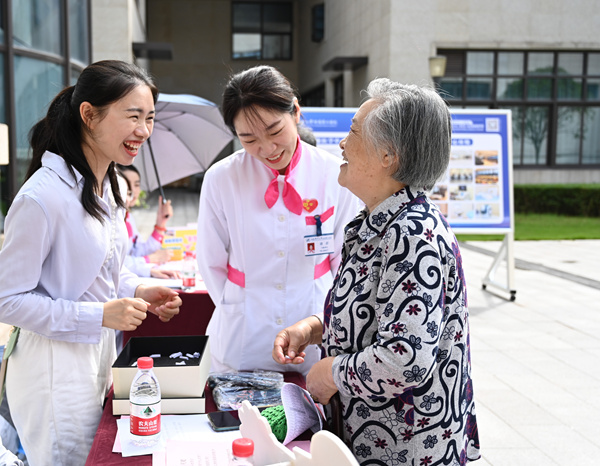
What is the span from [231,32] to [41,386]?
2479 centimetres

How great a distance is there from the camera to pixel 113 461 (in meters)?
1.42

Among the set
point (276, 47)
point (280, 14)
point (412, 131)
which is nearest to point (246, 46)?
point (276, 47)

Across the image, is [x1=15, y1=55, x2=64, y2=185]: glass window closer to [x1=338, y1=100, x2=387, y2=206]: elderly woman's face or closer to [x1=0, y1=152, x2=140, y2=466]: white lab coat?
[x1=0, y1=152, x2=140, y2=466]: white lab coat

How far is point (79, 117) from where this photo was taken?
1764 mm

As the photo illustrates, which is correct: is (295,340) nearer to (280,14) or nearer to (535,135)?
(535,135)

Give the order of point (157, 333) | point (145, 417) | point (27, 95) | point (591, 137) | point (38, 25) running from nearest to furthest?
1. point (145, 417)
2. point (157, 333)
3. point (27, 95)
4. point (38, 25)
5. point (591, 137)

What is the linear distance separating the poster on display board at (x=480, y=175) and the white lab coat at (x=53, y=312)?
5.16m

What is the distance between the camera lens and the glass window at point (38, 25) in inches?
221

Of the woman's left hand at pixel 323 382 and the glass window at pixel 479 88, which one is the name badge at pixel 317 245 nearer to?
the woman's left hand at pixel 323 382

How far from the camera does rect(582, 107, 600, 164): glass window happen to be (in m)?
15.7

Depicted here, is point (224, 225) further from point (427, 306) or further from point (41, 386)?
point (427, 306)

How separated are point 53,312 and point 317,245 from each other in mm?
854

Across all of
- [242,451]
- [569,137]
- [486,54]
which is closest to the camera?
[242,451]

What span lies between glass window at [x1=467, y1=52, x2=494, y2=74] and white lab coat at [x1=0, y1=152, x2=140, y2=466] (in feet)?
45.5
